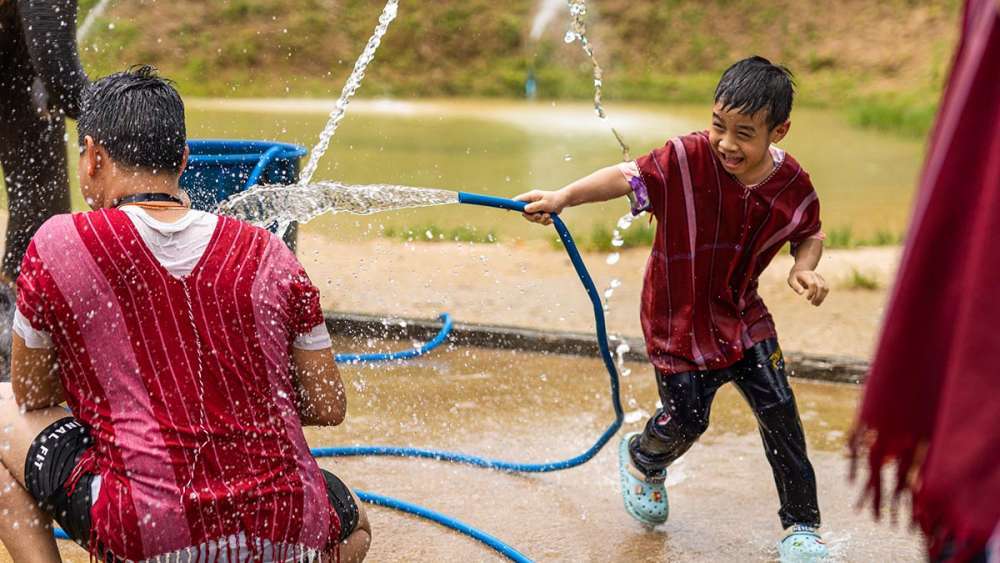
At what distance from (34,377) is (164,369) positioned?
27cm

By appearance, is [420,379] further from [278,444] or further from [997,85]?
Result: [997,85]

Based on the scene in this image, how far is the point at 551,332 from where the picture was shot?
4.84 m

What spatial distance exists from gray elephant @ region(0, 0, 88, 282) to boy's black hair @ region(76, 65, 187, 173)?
1878 mm

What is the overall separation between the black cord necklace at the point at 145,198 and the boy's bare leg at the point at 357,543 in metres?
0.64

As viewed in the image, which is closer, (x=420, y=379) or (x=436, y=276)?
(x=420, y=379)

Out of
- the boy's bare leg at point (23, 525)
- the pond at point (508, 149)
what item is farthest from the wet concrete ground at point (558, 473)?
the pond at point (508, 149)

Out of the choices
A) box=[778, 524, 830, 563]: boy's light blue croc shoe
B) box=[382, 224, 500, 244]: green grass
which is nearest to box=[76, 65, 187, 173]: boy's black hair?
box=[778, 524, 830, 563]: boy's light blue croc shoe

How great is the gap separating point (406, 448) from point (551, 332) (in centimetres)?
141

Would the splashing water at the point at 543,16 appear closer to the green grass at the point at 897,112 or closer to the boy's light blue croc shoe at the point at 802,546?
the green grass at the point at 897,112

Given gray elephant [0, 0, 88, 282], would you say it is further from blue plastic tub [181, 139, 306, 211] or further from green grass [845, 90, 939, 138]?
green grass [845, 90, 939, 138]

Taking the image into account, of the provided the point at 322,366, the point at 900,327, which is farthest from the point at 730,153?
the point at 900,327

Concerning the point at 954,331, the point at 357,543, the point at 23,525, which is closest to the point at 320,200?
the point at 357,543

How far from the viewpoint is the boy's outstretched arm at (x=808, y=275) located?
8.87 ft

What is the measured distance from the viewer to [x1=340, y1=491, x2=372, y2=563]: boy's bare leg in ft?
7.33
